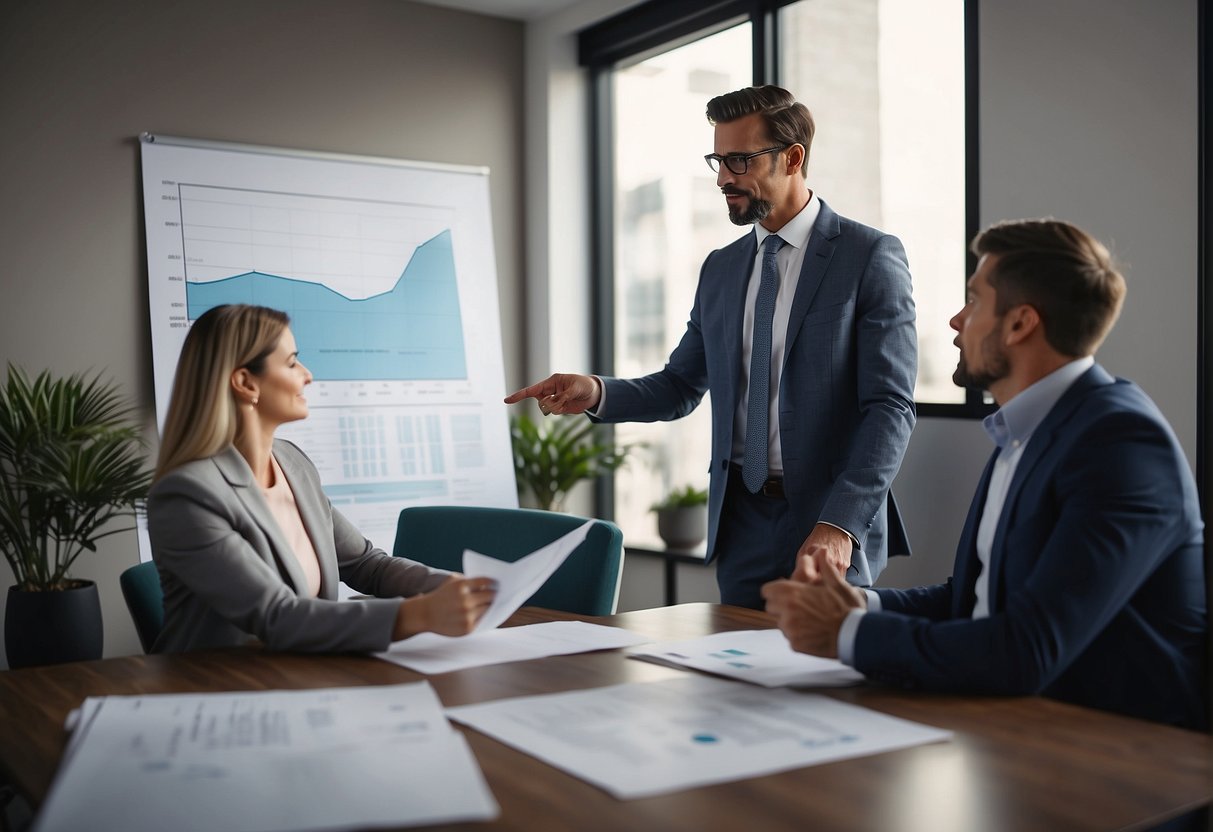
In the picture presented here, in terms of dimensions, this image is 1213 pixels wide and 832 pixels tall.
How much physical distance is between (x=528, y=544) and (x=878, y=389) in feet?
2.88

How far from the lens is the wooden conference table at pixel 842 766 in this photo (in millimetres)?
1022

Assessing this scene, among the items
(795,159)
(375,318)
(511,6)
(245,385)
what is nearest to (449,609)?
(245,385)

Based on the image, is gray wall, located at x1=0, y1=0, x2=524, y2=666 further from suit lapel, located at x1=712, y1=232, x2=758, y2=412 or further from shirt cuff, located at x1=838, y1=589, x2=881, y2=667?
shirt cuff, located at x1=838, y1=589, x2=881, y2=667

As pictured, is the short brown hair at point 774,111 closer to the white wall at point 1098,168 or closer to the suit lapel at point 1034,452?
the white wall at point 1098,168

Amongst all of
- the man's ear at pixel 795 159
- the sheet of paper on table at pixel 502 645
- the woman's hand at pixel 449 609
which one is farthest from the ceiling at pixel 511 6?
the woman's hand at pixel 449 609

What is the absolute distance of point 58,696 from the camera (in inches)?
58.0

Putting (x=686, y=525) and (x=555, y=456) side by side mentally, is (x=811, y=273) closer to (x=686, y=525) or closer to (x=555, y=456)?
(x=686, y=525)

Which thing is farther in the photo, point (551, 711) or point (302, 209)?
point (302, 209)

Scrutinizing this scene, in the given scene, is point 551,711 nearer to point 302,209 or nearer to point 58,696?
point 58,696

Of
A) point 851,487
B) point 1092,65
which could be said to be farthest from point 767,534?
point 1092,65

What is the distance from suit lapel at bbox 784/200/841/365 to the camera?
2.61m

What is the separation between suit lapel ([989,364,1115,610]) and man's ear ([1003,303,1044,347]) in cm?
10

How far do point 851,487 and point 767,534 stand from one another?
291 millimetres

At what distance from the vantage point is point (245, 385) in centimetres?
205
